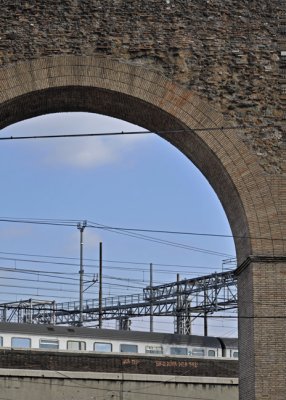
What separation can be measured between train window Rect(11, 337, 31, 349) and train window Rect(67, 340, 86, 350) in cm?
139

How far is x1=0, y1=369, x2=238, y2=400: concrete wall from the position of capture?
28609 millimetres

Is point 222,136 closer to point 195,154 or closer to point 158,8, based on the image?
point 195,154

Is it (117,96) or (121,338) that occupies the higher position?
(117,96)

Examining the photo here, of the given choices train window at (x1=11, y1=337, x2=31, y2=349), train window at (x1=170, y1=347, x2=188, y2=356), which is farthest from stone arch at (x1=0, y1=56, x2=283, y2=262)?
train window at (x1=170, y1=347, x2=188, y2=356)

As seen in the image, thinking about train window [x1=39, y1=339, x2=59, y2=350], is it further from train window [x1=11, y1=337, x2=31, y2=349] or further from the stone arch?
the stone arch

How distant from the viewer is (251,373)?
17172 mm

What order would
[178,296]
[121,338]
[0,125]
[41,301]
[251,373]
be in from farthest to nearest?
[41,301], [178,296], [121,338], [0,125], [251,373]

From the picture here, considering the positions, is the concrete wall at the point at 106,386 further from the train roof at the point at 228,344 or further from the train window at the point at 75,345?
the train roof at the point at 228,344

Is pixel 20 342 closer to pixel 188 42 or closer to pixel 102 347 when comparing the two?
pixel 102 347

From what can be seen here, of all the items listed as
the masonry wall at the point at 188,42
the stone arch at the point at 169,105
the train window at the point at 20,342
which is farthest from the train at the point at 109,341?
the masonry wall at the point at 188,42

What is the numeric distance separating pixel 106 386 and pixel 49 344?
2.32 meters

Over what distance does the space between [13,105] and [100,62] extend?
1.76 m

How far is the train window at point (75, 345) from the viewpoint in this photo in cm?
3116

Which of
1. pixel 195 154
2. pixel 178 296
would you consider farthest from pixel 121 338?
pixel 195 154
